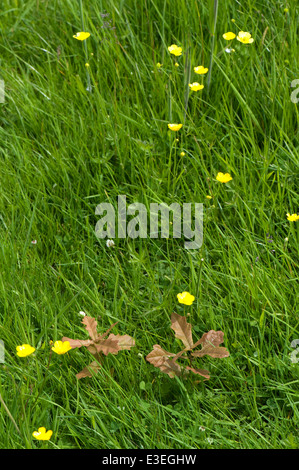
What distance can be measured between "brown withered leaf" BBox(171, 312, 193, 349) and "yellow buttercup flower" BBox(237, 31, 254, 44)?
1408 millimetres

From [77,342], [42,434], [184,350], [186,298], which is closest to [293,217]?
[186,298]

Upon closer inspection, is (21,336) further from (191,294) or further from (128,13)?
(128,13)

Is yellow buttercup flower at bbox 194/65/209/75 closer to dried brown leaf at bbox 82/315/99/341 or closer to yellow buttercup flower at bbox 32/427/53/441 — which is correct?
dried brown leaf at bbox 82/315/99/341

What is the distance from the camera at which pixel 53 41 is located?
2926 millimetres

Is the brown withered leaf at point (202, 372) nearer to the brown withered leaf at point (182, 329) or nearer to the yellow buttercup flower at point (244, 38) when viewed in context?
the brown withered leaf at point (182, 329)

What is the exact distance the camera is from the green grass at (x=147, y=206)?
1.75 m

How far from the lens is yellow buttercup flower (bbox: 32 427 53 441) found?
1603mm

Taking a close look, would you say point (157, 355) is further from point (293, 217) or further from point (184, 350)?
point (293, 217)

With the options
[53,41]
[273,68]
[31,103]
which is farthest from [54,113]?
[273,68]

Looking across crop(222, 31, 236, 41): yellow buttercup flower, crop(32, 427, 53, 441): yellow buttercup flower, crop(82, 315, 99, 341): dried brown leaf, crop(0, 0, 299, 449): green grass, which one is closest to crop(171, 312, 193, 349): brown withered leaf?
crop(0, 0, 299, 449): green grass

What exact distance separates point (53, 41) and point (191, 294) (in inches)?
67.6

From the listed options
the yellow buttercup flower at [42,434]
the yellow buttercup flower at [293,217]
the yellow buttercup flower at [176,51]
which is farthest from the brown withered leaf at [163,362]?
the yellow buttercup flower at [176,51]

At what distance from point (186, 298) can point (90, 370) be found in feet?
1.34

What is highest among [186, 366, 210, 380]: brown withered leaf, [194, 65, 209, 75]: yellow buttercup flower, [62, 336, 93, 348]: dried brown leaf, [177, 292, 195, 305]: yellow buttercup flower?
[194, 65, 209, 75]: yellow buttercup flower
